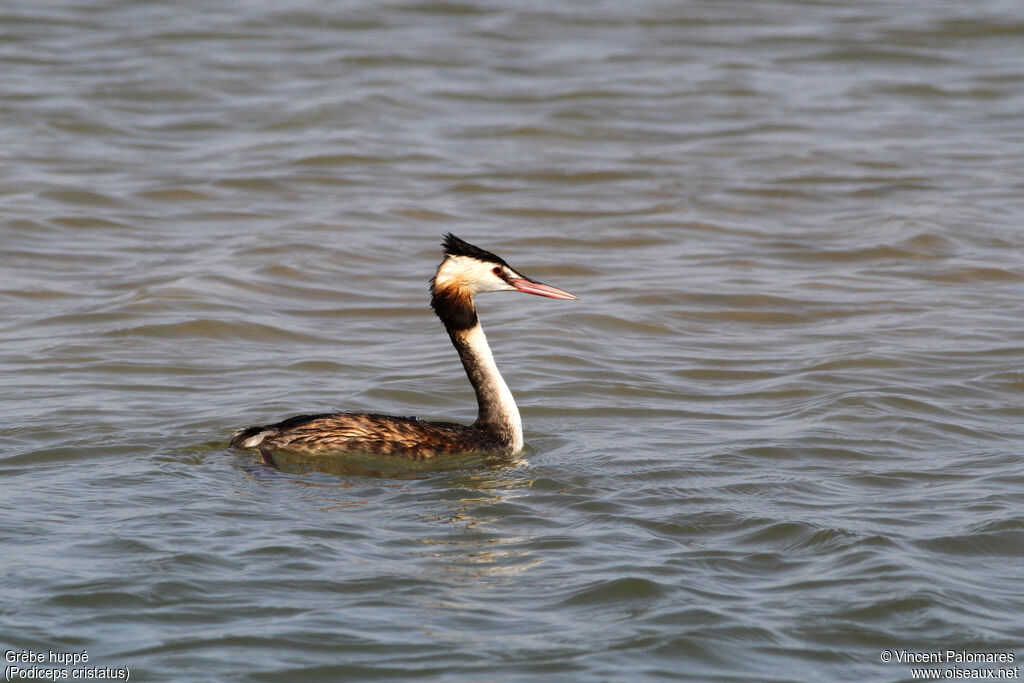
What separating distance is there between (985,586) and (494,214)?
9.45 m

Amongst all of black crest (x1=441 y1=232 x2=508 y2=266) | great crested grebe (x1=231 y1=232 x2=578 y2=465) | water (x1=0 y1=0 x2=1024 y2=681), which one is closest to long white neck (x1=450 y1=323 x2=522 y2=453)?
great crested grebe (x1=231 y1=232 x2=578 y2=465)

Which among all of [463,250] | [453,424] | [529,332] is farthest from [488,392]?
[529,332]

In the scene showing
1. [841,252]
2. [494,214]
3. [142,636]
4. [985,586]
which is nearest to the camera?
[142,636]

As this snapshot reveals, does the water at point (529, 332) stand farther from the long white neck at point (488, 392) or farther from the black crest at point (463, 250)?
the black crest at point (463, 250)

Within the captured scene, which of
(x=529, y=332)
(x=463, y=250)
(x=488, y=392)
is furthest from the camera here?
(x=529, y=332)

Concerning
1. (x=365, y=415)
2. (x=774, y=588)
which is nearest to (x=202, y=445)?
(x=365, y=415)

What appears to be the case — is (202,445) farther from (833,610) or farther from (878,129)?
(878,129)

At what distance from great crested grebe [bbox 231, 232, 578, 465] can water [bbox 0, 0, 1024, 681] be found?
176mm

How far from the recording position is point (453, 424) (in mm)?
8898

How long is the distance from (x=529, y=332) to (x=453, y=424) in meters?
3.20

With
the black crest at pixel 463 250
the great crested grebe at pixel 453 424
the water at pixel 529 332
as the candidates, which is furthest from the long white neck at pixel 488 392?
the black crest at pixel 463 250

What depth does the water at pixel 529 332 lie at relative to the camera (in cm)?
595

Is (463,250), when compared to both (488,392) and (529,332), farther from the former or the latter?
(529,332)

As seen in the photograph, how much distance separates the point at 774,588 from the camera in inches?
245
